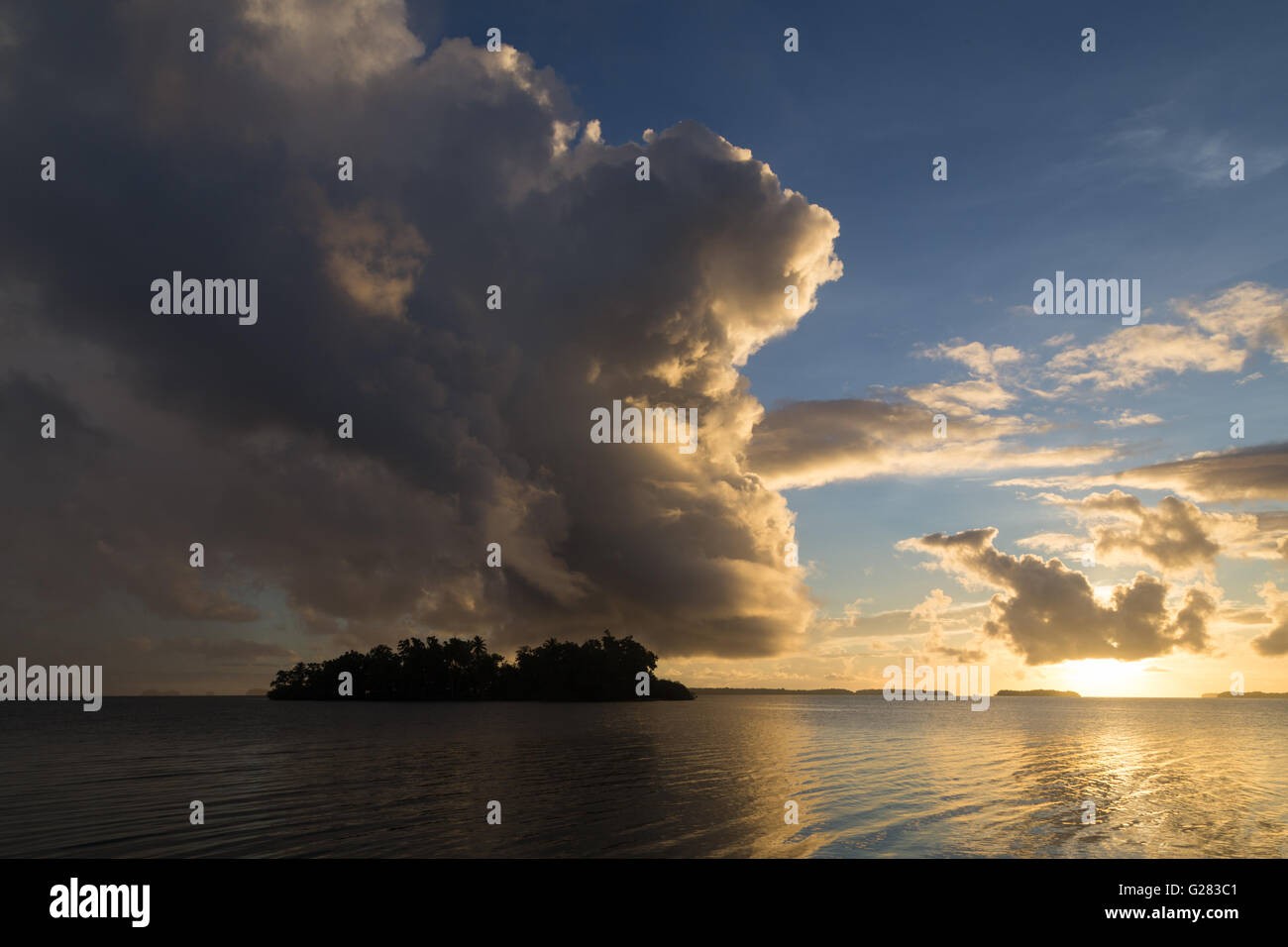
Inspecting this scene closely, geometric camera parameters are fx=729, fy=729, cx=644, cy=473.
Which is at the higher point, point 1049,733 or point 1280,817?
point 1280,817

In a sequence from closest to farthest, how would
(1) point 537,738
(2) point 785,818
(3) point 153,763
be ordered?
(2) point 785,818 < (3) point 153,763 < (1) point 537,738

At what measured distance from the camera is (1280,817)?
38.3m
